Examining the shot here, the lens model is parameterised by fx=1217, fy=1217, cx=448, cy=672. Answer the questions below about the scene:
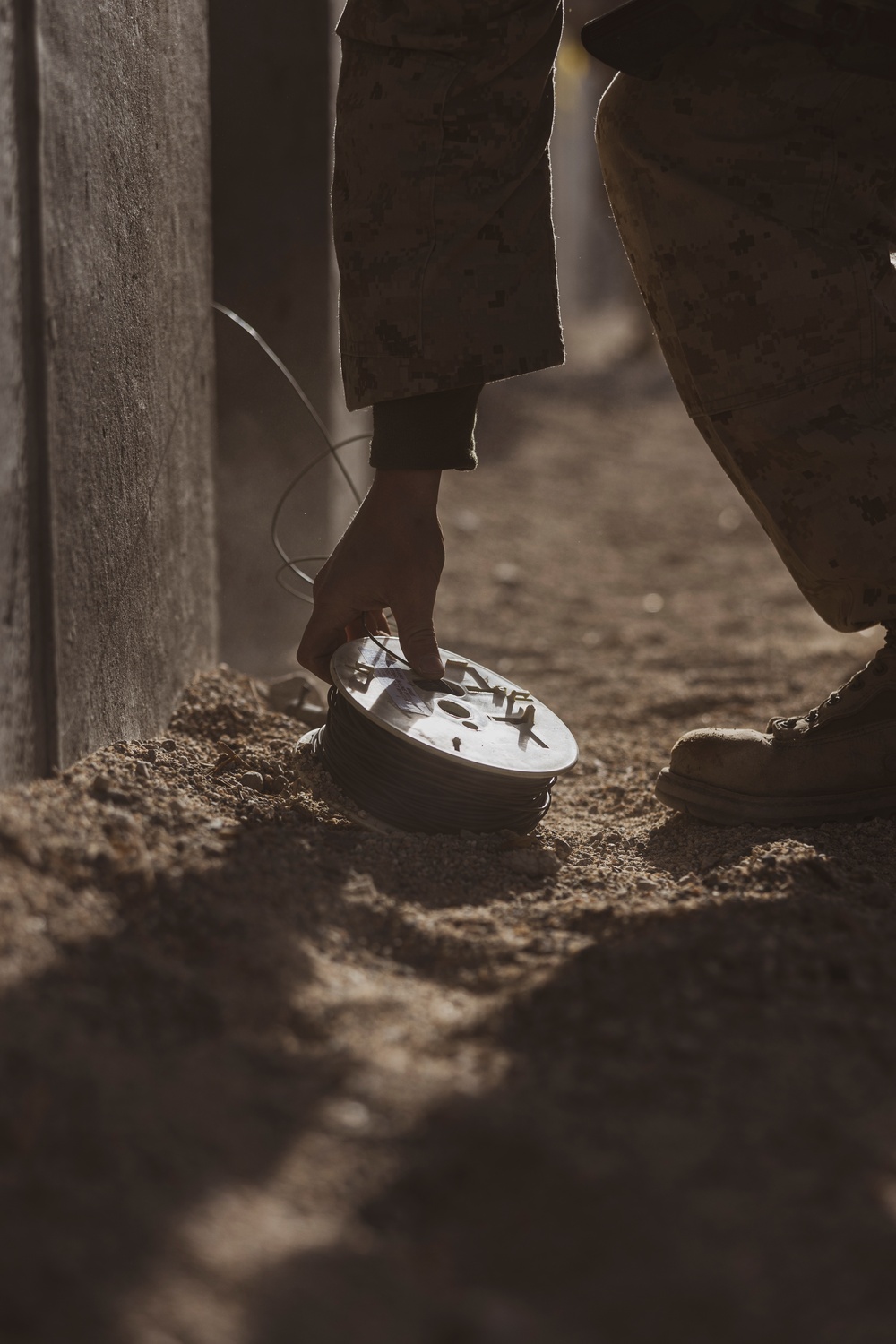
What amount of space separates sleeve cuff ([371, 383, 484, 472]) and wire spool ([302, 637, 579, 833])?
1.06ft

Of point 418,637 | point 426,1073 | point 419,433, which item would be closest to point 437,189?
point 419,433

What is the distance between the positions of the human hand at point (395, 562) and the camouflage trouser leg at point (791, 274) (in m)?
0.55

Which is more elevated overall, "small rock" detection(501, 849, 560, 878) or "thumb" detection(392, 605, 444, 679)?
"thumb" detection(392, 605, 444, 679)

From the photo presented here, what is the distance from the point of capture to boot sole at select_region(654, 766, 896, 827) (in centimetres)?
206

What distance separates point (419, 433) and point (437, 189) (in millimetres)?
367

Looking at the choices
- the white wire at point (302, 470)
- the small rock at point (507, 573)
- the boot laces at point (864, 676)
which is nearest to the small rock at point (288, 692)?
the white wire at point (302, 470)

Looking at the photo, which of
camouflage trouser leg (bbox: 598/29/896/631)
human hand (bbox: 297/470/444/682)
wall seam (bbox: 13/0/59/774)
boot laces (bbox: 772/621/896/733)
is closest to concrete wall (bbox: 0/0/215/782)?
wall seam (bbox: 13/0/59/774)

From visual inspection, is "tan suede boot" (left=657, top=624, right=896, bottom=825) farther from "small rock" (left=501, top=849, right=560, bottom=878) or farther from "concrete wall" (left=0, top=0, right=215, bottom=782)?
"concrete wall" (left=0, top=0, right=215, bottom=782)

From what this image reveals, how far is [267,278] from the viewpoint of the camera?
10.1 feet

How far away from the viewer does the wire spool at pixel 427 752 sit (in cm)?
187

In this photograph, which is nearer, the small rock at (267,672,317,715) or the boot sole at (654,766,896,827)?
the boot sole at (654,766,896,827)

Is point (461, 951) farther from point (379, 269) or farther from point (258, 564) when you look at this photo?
point (258, 564)

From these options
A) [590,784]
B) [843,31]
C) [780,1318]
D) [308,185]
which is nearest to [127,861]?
[780,1318]

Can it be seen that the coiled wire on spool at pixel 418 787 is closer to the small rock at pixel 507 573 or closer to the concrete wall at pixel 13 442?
the concrete wall at pixel 13 442
